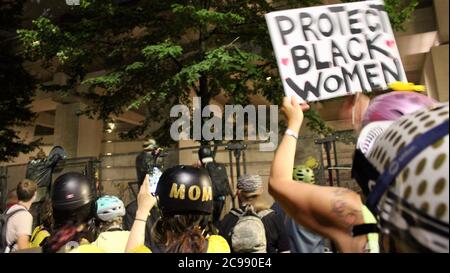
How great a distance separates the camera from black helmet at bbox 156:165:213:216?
2.69 meters

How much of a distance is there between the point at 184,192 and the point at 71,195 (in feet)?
2.73

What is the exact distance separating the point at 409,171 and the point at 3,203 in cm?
1105

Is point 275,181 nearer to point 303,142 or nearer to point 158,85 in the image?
point 303,142

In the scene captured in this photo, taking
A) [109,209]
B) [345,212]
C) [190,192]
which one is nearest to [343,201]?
[345,212]

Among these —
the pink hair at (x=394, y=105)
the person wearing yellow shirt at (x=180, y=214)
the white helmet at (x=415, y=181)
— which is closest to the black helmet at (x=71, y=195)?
the person wearing yellow shirt at (x=180, y=214)

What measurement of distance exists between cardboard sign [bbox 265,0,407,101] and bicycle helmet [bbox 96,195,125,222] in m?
2.34

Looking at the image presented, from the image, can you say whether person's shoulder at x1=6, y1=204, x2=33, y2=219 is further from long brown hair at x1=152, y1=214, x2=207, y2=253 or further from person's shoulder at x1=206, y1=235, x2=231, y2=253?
person's shoulder at x1=206, y1=235, x2=231, y2=253

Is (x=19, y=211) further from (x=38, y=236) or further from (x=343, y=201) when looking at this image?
(x=343, y=201)

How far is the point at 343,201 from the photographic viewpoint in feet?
5.36

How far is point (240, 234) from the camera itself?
3285 mm

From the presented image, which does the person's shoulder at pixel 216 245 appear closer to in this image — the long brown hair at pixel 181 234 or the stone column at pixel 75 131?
the long brown hair at pixel 181 234

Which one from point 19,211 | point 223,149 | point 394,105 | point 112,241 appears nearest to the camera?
point 394,105

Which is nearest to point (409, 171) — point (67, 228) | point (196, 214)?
point (196, 214)

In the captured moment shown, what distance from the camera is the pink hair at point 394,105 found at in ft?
4.44
